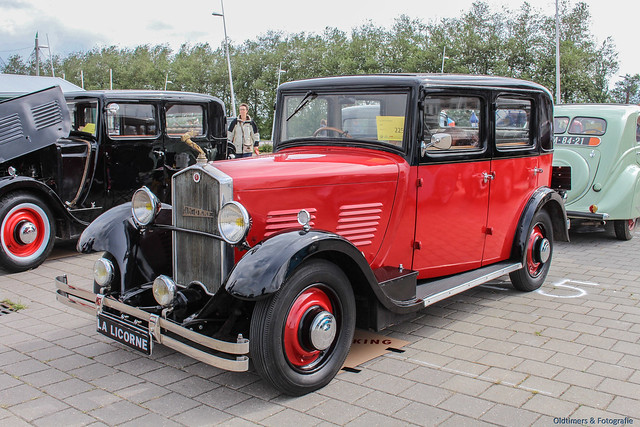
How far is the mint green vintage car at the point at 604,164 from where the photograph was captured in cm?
731

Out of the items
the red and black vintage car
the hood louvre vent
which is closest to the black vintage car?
the red and black vintage car

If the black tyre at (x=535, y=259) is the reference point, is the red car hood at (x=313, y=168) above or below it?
above

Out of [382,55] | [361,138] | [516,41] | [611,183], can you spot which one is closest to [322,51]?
[382,55]

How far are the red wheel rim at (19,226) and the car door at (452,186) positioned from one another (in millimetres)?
4343

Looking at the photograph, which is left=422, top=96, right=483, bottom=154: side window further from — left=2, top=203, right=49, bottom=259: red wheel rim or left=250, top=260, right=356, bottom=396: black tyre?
left=2, top=203, right=49, bottom=259: red wheel rim

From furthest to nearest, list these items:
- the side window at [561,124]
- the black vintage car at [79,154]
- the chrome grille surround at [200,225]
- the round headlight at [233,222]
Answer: the side window at [561,124]
the black vintage car at [79,154]
the chrome grille surround at [200,225]
the round headlight at [233,222]

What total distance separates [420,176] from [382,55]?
37.9 meters

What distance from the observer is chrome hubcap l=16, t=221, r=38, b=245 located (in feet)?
19.2

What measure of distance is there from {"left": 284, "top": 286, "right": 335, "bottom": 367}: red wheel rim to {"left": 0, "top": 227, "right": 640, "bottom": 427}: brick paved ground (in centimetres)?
22

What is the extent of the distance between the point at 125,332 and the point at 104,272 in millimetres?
585

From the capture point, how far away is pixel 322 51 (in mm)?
41656

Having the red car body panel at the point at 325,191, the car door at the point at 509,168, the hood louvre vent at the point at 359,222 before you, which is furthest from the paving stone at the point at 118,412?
the car door at the point at 509,168

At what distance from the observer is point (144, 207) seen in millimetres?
3617

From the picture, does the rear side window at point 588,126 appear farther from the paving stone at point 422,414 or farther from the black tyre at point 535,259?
the paving stone at point 422,414
